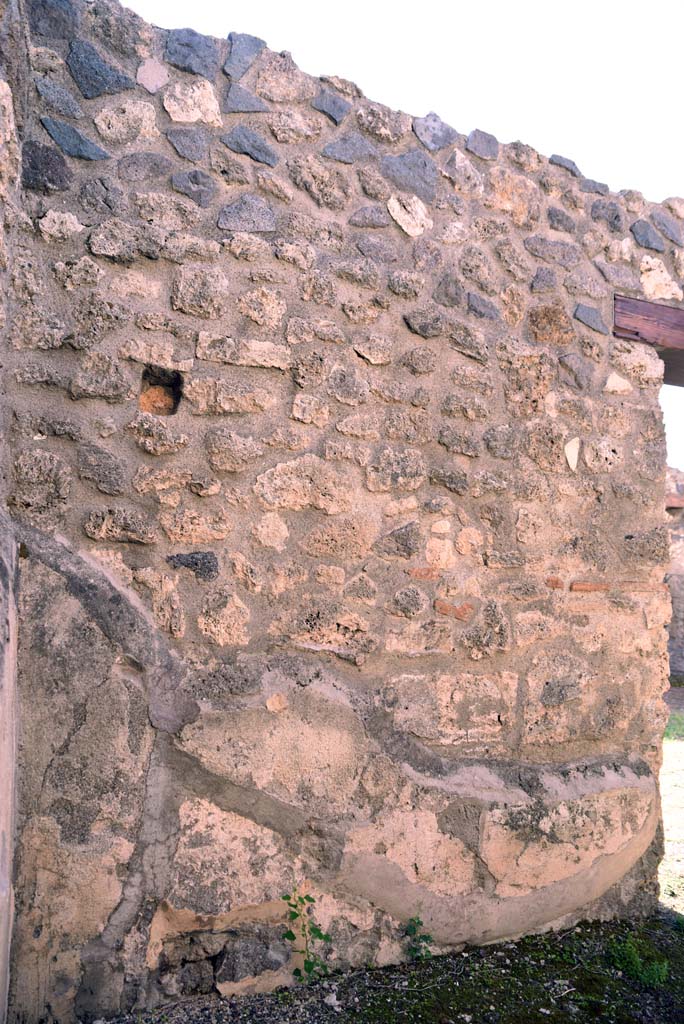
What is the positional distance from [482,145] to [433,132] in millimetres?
208

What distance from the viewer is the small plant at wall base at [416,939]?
2340 mm

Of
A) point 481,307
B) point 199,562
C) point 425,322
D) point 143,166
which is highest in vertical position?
point 143,166

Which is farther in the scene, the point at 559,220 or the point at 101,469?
the point at 559,220

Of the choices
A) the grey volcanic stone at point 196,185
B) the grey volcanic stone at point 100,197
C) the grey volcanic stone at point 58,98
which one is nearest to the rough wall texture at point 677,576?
the grey volcanic stone at point 196,185

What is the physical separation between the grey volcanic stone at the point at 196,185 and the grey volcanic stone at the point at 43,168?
310mm

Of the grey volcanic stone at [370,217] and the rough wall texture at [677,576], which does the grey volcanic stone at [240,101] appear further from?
the rough wall texture at [677,576]

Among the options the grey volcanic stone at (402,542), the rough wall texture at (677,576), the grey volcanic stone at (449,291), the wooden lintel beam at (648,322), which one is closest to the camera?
the grey volcanic stone at (402,542)

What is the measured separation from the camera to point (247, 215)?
2.40m

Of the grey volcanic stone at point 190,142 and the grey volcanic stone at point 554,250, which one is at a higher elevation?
the grey volcanic stone at point 554,250

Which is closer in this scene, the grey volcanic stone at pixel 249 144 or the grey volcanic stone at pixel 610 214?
the grey volcanic stone at pixel 249 144

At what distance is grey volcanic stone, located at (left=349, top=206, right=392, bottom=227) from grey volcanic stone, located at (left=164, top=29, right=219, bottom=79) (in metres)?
0.59

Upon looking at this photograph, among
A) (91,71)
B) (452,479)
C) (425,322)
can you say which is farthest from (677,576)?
(91,71)

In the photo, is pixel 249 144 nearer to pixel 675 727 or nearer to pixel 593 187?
pixel 593 187

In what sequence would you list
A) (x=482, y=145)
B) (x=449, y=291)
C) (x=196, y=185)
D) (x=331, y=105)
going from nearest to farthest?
(x=196, y=185), (x=331, y=105), (x=449, y=291), (x=482, y=145)
